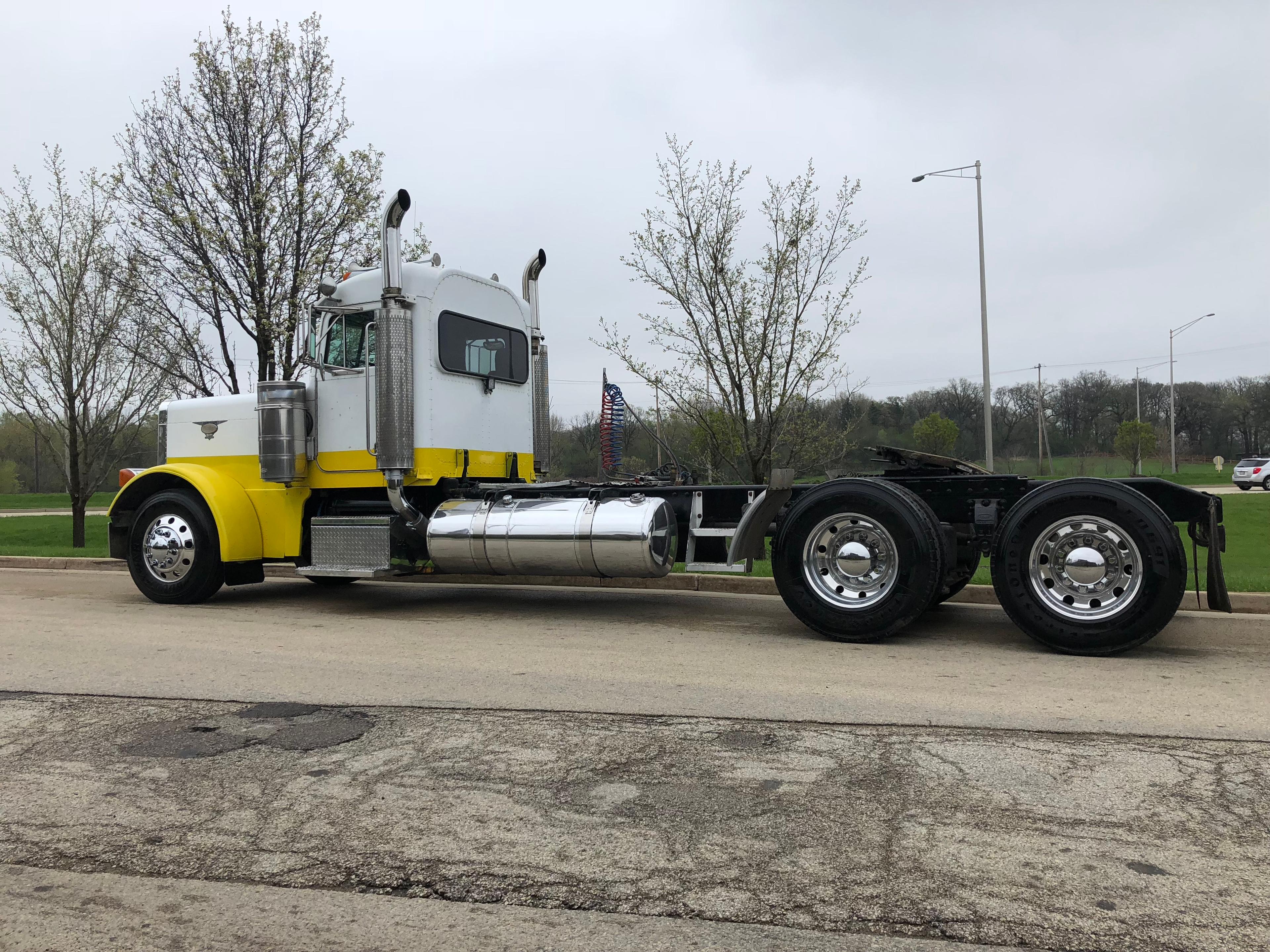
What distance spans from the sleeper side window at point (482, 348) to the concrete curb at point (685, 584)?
2099mm

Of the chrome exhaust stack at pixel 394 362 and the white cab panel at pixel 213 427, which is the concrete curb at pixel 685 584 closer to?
the chrome exhaust stack at pixel 394 362

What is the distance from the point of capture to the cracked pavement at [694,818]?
9.51 feet

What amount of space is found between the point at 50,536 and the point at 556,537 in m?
18.0

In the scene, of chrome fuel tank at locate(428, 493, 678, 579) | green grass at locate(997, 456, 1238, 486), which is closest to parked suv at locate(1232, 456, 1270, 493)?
green grass at locate(997, 456, 1238, 486)

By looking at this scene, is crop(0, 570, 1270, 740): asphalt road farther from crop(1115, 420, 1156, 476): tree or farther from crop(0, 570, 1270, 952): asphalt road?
crop(1115, 420, 1156, 476): tree

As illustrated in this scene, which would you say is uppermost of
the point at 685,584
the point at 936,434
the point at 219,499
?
the point at 936,434

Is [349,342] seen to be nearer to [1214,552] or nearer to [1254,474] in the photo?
[1214,552]

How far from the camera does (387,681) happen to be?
5969 mm

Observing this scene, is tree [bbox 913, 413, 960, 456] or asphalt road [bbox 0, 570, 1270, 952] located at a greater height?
tree [bbox 913, 413, 960, 456]

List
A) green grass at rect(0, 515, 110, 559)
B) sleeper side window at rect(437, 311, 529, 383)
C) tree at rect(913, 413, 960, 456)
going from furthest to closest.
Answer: tree at rect(913, 413, 960, 456), green grass at rect(0, 515, 110, 559), sleeper side window at rect(437, 311, 529, 383)

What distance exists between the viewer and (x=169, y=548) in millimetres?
9609

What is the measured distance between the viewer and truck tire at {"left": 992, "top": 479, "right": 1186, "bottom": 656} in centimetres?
645

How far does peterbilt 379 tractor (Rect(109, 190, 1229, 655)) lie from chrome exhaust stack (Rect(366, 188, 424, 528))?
0.02m

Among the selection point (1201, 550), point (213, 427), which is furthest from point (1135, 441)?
point (213, 427)
